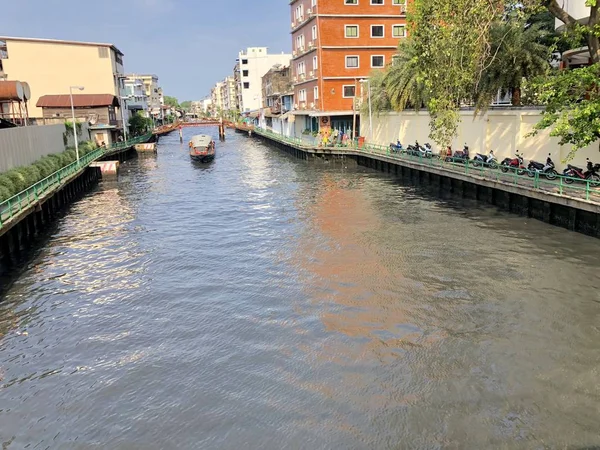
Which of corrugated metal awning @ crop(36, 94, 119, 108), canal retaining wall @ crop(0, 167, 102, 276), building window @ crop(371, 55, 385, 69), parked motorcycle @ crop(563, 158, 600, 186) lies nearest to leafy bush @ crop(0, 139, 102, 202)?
canal retaining wall @ crop(0, 167, 102, 276)

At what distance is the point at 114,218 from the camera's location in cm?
2794

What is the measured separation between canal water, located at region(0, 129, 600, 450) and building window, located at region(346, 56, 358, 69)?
3555 cm

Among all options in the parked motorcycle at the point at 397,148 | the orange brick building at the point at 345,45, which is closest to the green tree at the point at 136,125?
the orange brick building at the point at 345,45

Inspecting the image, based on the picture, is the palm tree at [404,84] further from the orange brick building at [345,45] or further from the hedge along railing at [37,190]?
the hedge along railing at [37,190]

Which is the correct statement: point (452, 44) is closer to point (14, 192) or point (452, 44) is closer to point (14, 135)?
point (14, 192)

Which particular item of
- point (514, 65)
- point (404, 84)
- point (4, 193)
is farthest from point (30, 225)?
point (404, 84)

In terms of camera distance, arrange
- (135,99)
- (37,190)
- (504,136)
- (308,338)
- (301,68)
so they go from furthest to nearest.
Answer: (135,99), (301,68), (504,136), (37,190), (308,338)

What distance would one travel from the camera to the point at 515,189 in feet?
76.4

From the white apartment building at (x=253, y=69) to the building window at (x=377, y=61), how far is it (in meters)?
81.1

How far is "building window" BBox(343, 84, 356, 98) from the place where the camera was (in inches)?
2216

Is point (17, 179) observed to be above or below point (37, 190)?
above

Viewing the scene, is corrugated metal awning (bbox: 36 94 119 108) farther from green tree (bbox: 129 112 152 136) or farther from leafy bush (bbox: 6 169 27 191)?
leafy bush (bbox: 6 169 27 191)

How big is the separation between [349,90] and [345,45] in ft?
15.0

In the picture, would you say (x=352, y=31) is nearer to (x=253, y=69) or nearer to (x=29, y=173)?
(x=29, y=173)
